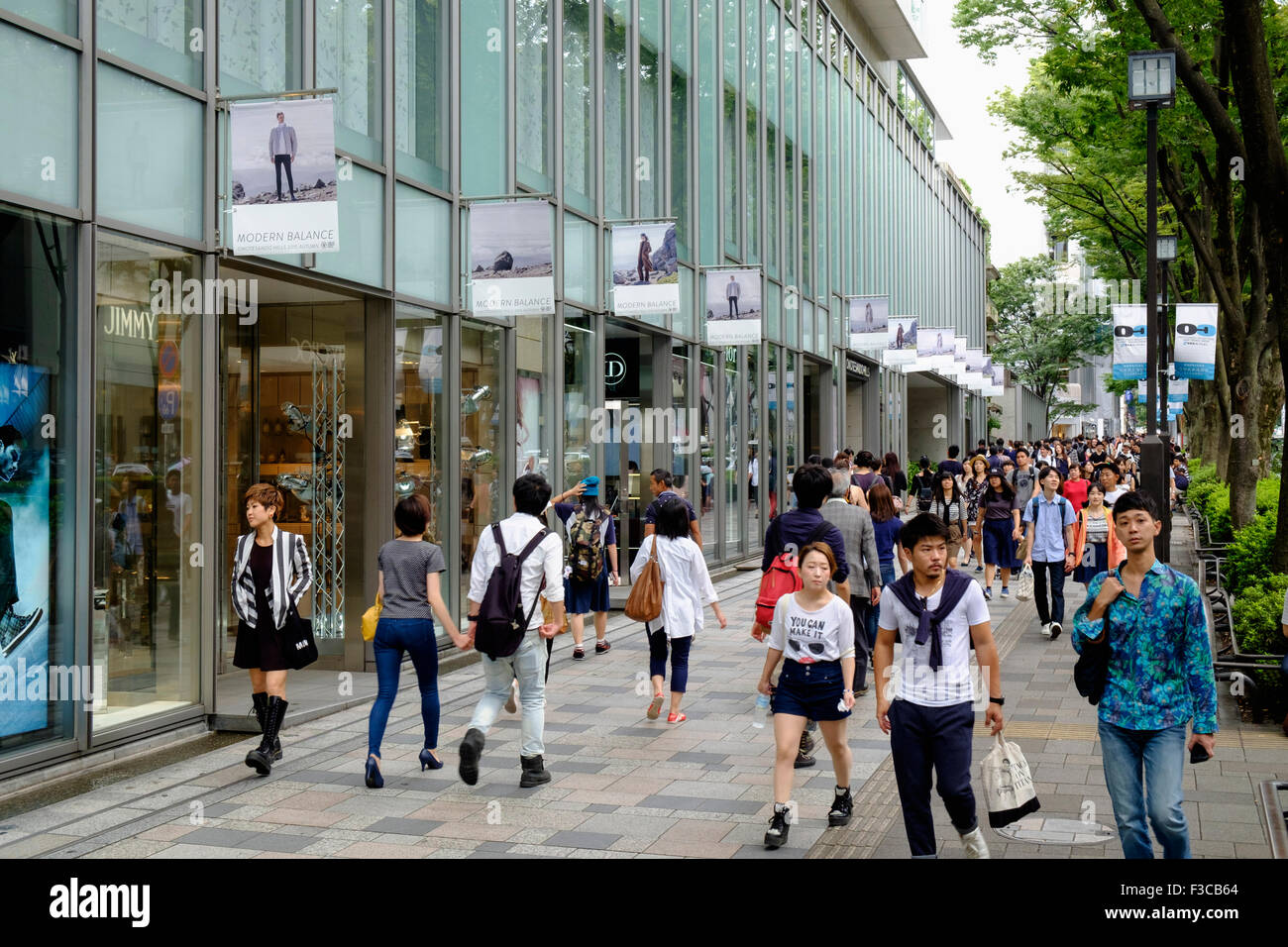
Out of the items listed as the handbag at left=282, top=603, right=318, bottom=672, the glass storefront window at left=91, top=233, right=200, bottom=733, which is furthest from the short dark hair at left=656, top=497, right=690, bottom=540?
the glass storefront window at left=91, top=233, right=200, bottom=733

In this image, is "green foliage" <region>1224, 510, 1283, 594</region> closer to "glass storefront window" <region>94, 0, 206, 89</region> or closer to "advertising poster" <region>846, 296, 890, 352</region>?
"glass storefront window" <region>94, 0, 206, 89</region>

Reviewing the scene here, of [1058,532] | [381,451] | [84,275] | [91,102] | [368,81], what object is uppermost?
[368,81]

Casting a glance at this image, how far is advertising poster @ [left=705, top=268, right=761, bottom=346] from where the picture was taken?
1967 centimetres

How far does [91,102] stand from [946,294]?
44.0m

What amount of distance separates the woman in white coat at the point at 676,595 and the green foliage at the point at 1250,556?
528cm

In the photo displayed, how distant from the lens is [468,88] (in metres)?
13.7

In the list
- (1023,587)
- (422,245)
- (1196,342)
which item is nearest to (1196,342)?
(1196,342)

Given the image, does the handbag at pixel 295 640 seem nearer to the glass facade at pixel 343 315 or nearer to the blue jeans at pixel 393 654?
the blue jeans at pixel 393 654

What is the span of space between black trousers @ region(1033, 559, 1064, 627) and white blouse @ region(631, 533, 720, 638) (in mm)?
5730

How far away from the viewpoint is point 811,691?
6.78 m

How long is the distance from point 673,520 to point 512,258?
4036 mm

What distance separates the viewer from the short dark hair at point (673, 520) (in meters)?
9.98
